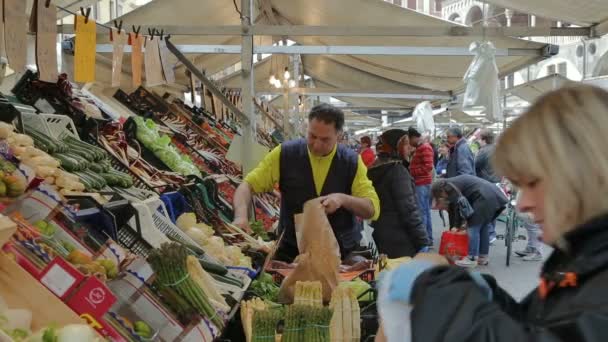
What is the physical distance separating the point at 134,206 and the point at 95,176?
0.68 meters

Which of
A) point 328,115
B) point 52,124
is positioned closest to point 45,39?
point 52,124

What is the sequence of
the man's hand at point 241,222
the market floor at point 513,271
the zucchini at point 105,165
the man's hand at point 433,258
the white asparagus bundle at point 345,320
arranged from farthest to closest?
the market floor at point 513,271
the man's hand at point 241,222
the zucchini at point 105,165
the white asparagus bundle at point 345,320
the man's hand at point 433,258

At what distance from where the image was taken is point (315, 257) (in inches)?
112

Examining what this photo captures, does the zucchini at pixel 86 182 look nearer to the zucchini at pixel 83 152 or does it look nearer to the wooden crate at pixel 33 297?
the zucchini at pixel 83 152

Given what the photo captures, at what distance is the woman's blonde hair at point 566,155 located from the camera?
41.8 inches

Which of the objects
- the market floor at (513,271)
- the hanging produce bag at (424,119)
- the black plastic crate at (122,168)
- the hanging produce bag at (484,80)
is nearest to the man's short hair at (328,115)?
the black plastic crate at (122,168)

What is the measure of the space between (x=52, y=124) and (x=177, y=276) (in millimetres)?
1689

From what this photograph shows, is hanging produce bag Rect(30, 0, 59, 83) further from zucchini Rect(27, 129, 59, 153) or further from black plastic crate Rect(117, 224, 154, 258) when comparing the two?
zucchini Rect(27, 129, 59, 153)

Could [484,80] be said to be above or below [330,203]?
above

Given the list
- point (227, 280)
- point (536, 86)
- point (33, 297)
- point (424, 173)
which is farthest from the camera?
point (536, 86)

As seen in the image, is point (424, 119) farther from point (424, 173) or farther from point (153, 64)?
point (153, 64)

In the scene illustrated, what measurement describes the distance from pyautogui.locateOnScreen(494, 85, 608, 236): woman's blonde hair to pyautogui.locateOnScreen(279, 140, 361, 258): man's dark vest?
2.59 m

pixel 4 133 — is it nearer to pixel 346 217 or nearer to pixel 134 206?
pixel 134 206

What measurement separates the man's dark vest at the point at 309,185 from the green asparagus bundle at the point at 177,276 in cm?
158
